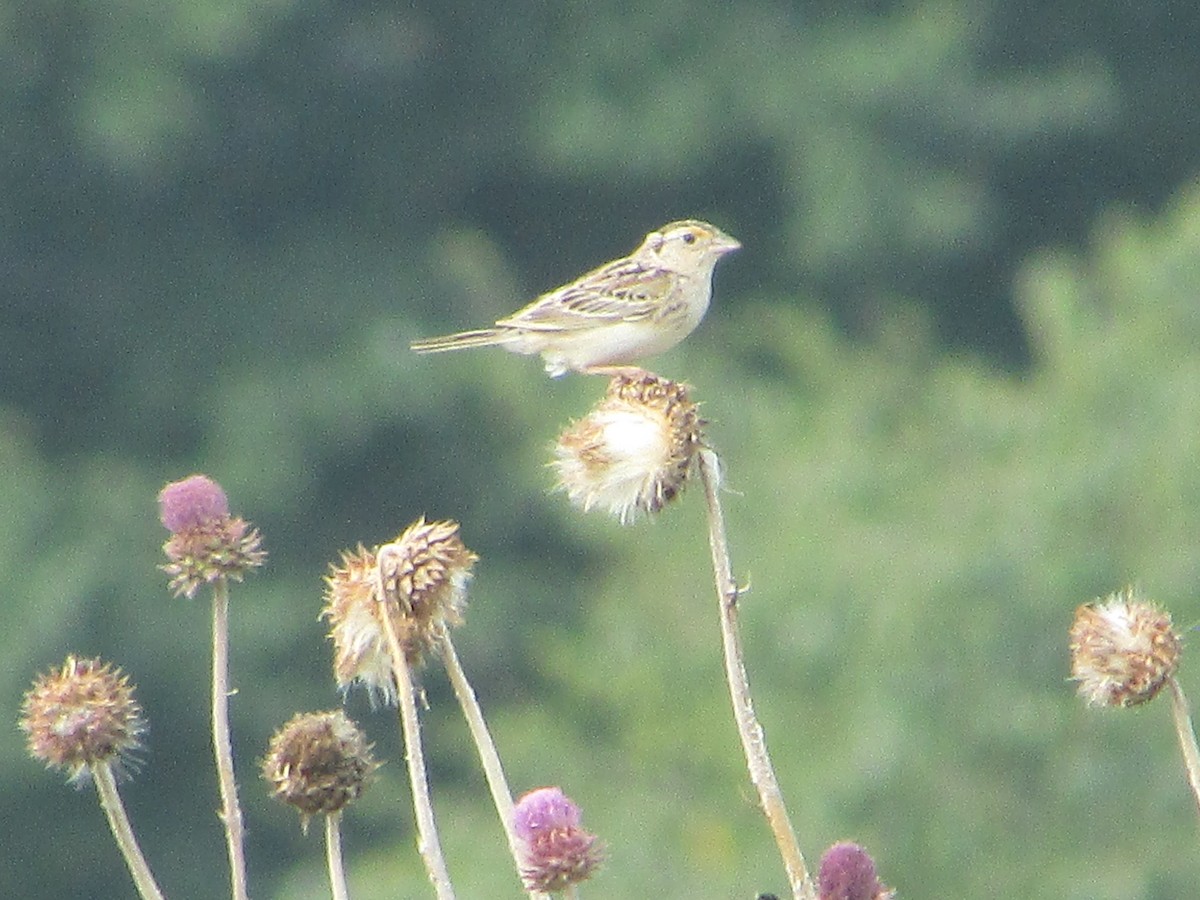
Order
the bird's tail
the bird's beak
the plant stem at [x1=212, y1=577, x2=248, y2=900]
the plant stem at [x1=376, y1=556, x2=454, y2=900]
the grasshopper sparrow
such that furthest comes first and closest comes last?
the bird's beak
the grasshopper sparrow
the bird's tail
the plant stem at [x1=212, y1=577, x2=248, y2=900]
the plant stem at [x1=376, y1=556, x2=454, y2=900]

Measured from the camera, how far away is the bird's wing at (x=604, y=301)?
781 cm

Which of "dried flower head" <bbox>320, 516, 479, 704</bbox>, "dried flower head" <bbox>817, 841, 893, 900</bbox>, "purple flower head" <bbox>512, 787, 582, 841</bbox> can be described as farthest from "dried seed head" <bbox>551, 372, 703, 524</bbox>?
"dried flower head" <bbox>817, 841, 893, 900</bbox>

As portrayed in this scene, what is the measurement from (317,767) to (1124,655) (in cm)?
120

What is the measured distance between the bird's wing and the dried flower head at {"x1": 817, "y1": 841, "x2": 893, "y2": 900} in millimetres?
4317

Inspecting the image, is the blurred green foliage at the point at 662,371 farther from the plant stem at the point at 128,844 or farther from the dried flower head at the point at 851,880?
the plant stem at the point at 128,844

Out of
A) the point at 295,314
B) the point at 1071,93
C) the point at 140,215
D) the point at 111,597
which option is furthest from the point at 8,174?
the point at 1071,93

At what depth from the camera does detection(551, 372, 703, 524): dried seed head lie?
411cm

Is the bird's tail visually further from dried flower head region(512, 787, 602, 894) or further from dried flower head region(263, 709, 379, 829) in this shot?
dried flower head region(512, 787, 602, 894)

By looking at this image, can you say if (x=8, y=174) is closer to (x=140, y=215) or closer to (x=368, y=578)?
(x=140, y=215)

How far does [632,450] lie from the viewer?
4172 millimetres

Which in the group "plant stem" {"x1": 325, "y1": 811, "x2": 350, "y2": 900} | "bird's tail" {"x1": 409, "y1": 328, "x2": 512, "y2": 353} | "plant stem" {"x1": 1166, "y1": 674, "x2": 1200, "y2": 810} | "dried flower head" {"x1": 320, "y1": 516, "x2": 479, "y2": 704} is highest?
"bird's tail" {"x1": 409, "y1": 328, "x2": 512, "y2": 353}

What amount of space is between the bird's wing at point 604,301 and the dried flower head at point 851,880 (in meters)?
4.32

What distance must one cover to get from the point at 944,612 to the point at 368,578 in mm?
13591

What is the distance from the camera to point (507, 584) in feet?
85.3
